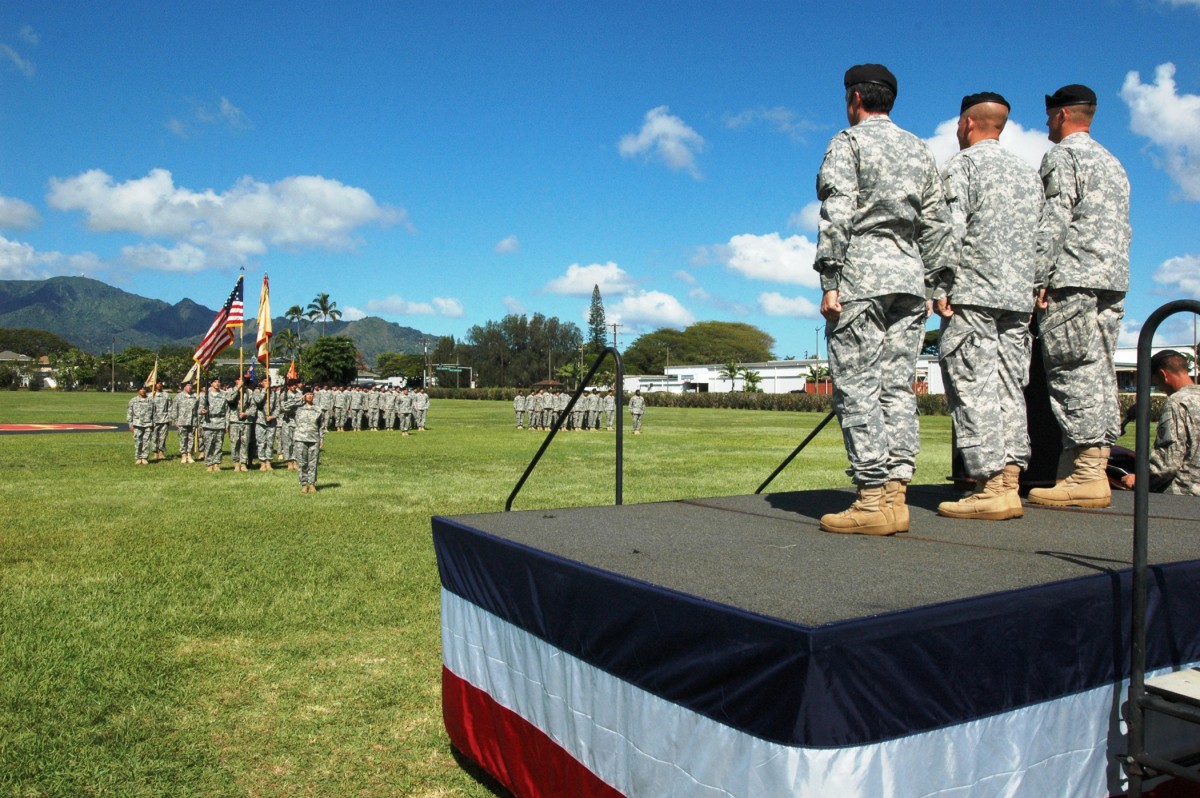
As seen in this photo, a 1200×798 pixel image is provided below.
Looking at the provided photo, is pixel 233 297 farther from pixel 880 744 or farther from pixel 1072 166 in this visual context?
pixel 880 744

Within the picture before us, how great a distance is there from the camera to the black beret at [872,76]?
12.4 feet

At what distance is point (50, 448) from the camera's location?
73.2 ft

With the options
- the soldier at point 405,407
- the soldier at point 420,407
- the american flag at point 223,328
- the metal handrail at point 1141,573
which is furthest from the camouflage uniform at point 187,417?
the metal handrail at point 1141,573

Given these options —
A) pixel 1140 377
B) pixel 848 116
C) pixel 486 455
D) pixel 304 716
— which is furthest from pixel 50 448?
pixel 1140 377

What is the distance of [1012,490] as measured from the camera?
13.1ft

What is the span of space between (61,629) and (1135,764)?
19.2ft

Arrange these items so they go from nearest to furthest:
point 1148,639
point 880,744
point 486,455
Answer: point 880,744 → point 1148,639 → point 486,455

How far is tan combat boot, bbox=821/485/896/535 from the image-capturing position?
11.4ft

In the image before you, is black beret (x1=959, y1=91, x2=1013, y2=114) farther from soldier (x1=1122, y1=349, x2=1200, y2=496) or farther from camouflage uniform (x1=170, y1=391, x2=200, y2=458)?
camouflage uniform (x1=170, y1=391, x2=200, y2=458)

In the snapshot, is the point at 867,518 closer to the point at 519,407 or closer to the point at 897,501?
the point at 897,501

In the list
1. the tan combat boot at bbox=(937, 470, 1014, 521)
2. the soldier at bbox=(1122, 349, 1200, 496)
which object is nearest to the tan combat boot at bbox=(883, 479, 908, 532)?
the tan combat boot at bbox=(937, 470, 1014, 521)

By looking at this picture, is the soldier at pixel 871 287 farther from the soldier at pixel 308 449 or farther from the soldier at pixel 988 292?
the soldier at pixel 308 449

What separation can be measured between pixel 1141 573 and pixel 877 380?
1.44 m

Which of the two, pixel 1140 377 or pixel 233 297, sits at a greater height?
pixel 233 297
